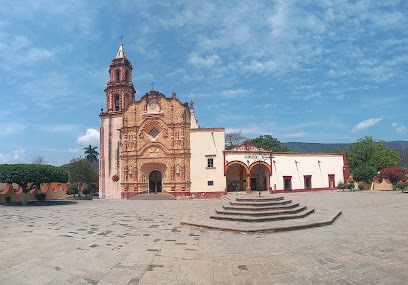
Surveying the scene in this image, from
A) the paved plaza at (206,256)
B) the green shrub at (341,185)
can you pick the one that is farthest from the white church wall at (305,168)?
the paved plaza at (206,256)

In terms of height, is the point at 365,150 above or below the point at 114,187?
above

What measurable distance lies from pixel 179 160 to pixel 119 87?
1281 centimetres

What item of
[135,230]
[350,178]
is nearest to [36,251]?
[135,230]

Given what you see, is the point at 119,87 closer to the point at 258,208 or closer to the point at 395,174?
the point at 258,208

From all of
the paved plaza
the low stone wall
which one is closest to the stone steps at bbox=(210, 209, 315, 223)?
the paved plaza

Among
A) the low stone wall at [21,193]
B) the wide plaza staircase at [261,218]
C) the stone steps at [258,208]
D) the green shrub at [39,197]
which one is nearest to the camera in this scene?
the wide plaza staircase at [261,218]

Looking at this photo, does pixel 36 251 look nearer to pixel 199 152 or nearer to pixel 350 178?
pixel 199 152

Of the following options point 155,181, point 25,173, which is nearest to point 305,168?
point 155,181

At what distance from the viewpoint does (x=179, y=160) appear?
2814cm

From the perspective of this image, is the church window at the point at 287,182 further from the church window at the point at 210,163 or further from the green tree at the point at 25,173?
the green tree at the point at 25,173

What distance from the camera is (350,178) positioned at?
31.6 metres

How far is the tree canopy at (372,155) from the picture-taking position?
40344 millimetres

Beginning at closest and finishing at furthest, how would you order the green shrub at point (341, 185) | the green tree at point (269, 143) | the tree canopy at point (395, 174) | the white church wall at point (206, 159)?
the tree canopy at point (395, 174), the white church wall at point (206, 159), the green shrub at point (341, 185), the green tree at point (269, 143)

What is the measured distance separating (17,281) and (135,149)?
2443 centimetres
